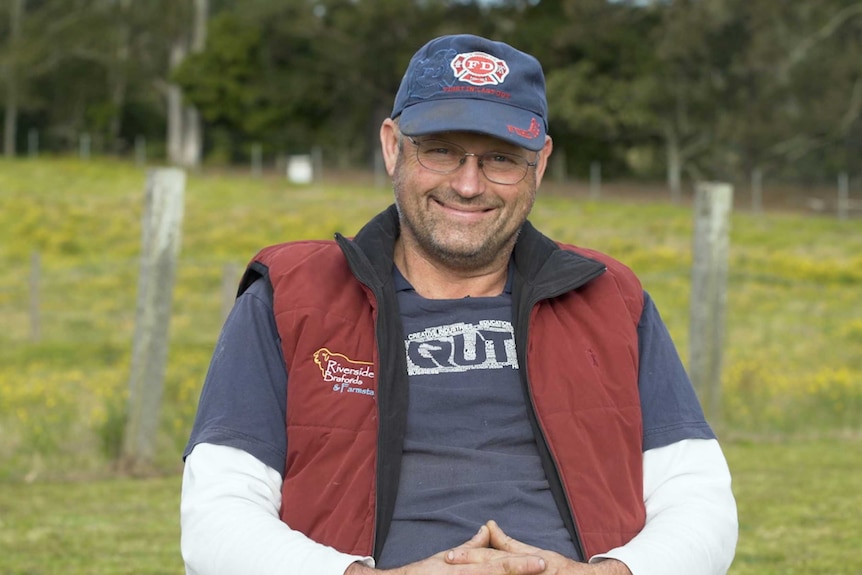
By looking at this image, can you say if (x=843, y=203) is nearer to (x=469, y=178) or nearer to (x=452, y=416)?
(x=469, y=178)

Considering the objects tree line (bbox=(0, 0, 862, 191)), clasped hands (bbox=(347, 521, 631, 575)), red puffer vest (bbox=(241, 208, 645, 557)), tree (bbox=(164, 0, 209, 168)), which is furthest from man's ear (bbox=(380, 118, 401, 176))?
tree (bbox=(164, 0, 209, 168))

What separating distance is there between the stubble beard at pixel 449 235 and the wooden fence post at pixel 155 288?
448cm

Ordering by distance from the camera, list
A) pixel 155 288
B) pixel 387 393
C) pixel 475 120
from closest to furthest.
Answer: pixel 387 393, pixel 475 120, pixel 155 288

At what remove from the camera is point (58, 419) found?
27.4 feet

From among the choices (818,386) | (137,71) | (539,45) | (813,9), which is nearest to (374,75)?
(539,45)

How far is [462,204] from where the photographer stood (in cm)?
318

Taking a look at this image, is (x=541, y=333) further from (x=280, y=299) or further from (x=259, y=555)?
(x=259, y=555)

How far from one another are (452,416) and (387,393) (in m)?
0.17

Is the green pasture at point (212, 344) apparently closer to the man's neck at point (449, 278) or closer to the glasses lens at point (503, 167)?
the man's neck at point (449, 278)

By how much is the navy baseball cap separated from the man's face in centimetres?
6

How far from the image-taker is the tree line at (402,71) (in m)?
36.1

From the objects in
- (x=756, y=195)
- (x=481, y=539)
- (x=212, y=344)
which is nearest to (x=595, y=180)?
(x=756, y=195)

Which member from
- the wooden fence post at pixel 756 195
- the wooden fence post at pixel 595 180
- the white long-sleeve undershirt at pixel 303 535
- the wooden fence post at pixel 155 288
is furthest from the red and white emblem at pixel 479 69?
the wooden fence post at pixel 595 180

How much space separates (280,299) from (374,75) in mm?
42237
